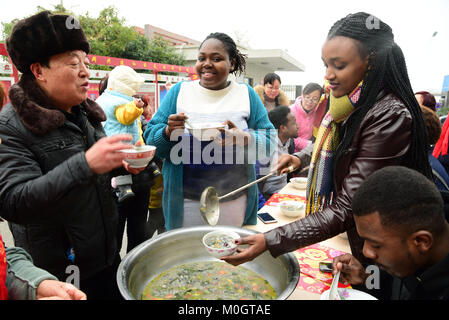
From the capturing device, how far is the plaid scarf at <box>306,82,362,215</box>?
5.44 ft

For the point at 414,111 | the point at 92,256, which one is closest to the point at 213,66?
the point at 414,111

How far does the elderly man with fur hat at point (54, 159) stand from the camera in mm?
1149

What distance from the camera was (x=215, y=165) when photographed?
2.19m

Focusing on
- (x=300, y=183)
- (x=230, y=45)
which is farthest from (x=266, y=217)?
(x=230, y=45)

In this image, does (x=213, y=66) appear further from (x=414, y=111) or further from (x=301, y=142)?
(x=301, y=142)

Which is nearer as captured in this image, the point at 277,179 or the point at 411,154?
the point at 411,154

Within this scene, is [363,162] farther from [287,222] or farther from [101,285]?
[101,285]

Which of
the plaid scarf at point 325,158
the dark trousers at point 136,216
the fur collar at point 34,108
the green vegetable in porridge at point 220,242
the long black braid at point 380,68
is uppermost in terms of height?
the long black braid at point 380,68

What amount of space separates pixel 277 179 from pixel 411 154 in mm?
2498

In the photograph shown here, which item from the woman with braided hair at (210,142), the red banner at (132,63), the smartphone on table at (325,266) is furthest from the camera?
the red banner at (132,63)

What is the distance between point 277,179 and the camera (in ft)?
12.6

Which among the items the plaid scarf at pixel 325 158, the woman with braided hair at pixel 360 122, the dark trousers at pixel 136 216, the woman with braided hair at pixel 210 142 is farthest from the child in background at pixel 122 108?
the woman with braided hair at pixel 360 122

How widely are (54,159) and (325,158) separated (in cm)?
157

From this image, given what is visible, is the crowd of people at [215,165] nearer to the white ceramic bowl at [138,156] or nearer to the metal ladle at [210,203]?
the white ceramic bowl at [138,156]
